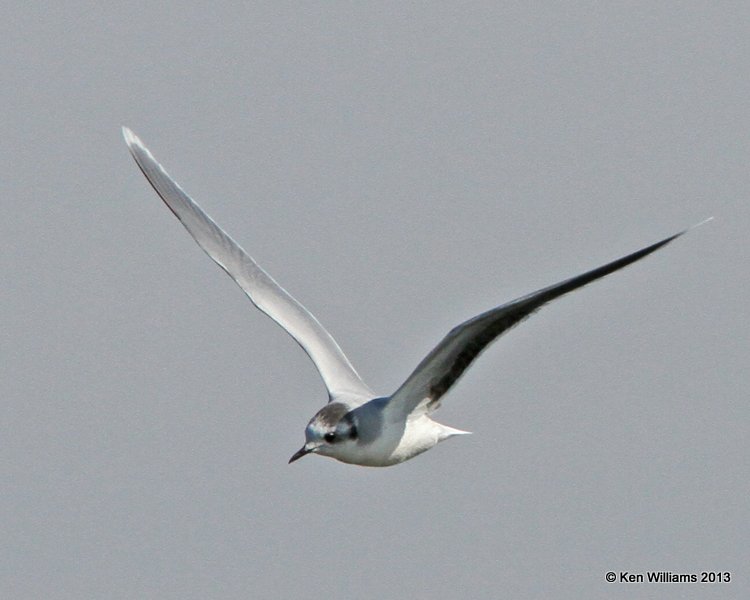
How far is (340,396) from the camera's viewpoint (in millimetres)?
9977

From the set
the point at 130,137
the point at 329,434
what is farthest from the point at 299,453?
the point at 130,137

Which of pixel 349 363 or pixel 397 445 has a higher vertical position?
pixel 349 363

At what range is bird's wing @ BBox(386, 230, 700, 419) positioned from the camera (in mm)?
7707

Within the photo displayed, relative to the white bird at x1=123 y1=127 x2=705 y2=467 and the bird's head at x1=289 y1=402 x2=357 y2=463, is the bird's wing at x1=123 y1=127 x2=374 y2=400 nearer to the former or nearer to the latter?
the white bird at x1=123 y1=127 x2=705 y2=467

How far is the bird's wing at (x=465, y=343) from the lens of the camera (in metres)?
7.71

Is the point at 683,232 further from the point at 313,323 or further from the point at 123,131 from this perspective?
the point at 123,131

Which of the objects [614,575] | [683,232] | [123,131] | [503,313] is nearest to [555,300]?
[503,313]

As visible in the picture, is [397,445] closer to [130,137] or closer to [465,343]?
[465,343]

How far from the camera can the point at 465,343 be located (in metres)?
8.61

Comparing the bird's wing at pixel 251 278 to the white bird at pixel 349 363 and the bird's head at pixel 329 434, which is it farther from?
the bird's head at pixel 329 434

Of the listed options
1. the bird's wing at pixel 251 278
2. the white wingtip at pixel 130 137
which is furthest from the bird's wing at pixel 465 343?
the white wingtip at pixel 130 137

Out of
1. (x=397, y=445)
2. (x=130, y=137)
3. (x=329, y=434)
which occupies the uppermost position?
(x=130, y=137)

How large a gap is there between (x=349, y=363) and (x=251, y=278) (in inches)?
39.5

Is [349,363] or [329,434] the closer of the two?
[329,434]
